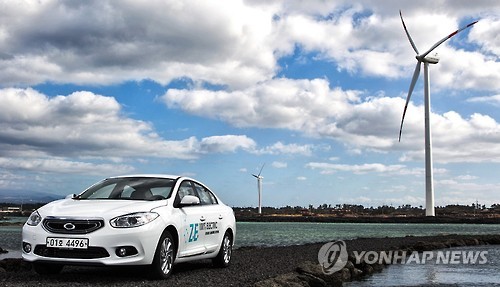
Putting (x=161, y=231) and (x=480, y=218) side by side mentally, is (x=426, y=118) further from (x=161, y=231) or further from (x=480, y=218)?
(x=480, y=218)

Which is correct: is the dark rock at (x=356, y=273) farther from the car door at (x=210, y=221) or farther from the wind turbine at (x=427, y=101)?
the wind turbine at (x=427, y=101)

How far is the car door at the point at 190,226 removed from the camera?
11.5 meters

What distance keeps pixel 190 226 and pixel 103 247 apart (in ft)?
7.35

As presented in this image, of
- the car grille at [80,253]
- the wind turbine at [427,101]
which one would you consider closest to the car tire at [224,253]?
the car grille at [80,253]

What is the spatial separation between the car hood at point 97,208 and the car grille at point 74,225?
89 mm

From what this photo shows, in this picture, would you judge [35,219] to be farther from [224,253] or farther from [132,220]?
[224,253]

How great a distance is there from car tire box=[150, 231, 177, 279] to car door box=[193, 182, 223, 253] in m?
1.27

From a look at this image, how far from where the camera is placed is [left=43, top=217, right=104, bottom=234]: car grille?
32.7ft

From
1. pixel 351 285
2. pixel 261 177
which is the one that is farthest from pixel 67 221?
pixel 261 177

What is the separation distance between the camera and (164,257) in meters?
10.9

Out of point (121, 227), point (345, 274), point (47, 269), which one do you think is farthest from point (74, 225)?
point (345, 274)

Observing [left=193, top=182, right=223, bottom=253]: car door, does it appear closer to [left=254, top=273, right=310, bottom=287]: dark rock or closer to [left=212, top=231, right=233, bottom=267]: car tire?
[left=212, top=231, right=233, bottom=267]: car tire

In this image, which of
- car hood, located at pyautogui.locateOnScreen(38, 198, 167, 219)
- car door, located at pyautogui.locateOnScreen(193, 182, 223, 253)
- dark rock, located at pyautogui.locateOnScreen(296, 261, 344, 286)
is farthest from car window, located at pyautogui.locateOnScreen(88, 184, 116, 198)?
dark rock, located at pyautogui.locateOnScreen(296, 261, 344, 286)

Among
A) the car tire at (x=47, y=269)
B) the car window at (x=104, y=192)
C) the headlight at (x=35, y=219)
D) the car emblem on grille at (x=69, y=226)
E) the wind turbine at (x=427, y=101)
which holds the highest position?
the wind turbine at (x=427, y=101)
